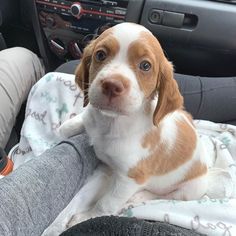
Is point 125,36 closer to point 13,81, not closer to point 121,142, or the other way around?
point 121,142

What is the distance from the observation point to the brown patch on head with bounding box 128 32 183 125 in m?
1.05

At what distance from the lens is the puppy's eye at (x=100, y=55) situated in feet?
3.51

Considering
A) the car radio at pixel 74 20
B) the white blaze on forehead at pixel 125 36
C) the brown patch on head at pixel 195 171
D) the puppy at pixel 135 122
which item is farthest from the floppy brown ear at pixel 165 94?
the car radio at pixel 74 20

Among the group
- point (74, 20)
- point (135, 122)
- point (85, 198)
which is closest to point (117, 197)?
point (85, 198)

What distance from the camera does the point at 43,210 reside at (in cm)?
114

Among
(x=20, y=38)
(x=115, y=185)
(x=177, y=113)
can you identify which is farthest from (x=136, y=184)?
(x=20, y=38)

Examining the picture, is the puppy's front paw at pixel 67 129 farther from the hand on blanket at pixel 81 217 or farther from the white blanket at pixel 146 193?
the hand on blanket at pixel 81 217

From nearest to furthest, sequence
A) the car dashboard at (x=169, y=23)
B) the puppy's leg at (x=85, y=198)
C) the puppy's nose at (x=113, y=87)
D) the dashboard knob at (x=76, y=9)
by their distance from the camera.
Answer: the puppy's nose at (x=113, y=87) < the puppy's leg at (x=85, y=198) < the car dashboard at (x=169, y=23) < the dashboard knob at (x=76, y=9)

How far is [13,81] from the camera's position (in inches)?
64.6

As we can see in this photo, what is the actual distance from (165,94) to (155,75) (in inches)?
2.6

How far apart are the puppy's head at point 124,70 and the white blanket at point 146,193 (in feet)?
1.11

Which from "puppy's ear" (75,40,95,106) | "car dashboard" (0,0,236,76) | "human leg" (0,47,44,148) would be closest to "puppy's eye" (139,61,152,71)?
"puppy's ear" (75,40,95,106)

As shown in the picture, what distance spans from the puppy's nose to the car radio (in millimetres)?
916

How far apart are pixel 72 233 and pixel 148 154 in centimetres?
33
